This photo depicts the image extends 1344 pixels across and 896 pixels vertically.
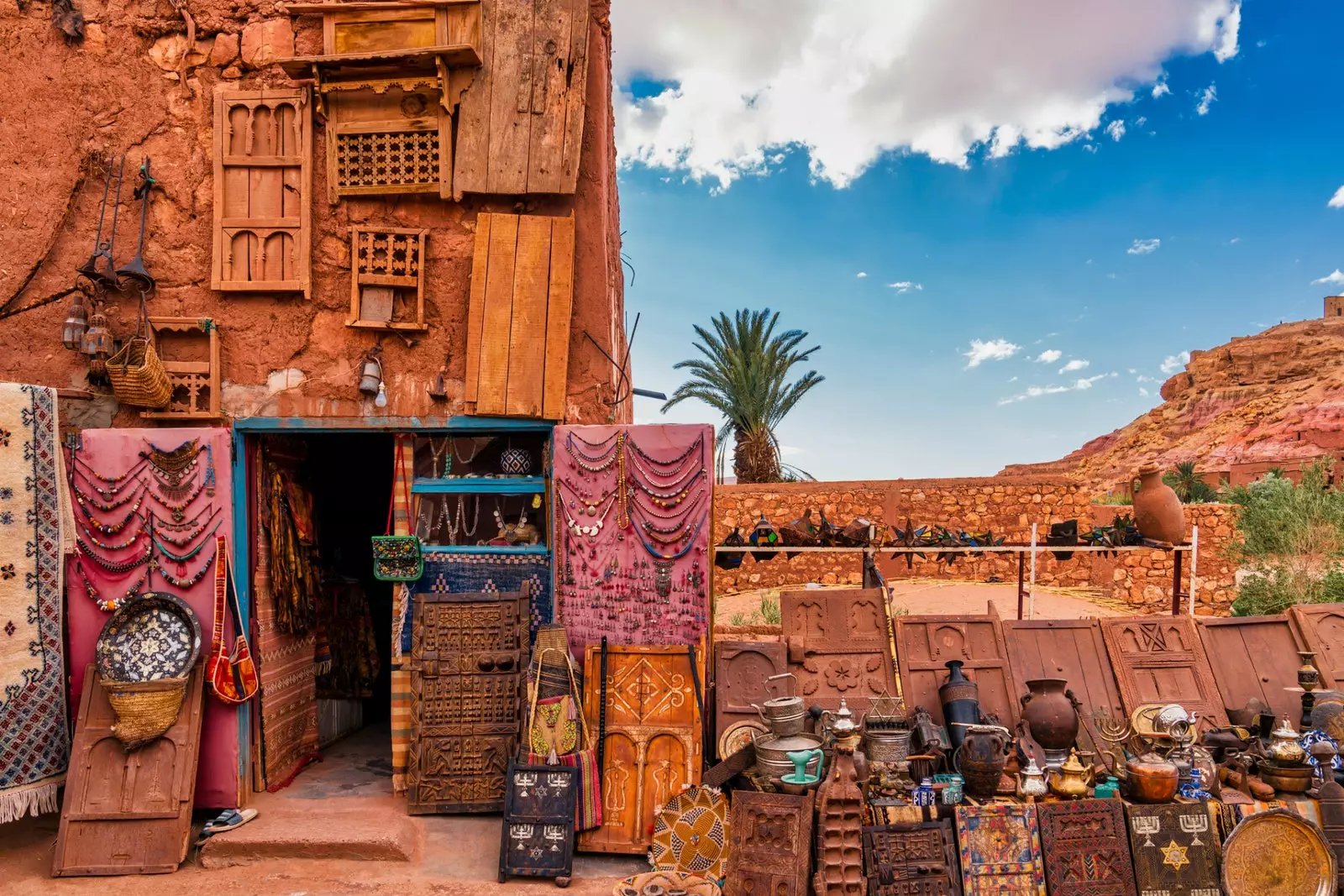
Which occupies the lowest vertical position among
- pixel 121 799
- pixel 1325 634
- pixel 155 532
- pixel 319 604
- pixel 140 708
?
pixel 121 799

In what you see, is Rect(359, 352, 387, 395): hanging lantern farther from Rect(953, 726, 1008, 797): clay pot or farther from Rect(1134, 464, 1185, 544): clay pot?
Rect(1134, 464, 1185, 544): clay pot

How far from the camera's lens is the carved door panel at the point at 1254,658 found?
5918 millimetres

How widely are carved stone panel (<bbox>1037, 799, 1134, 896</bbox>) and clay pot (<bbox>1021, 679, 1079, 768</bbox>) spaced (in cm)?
55

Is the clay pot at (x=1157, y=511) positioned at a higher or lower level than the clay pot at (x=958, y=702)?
higher

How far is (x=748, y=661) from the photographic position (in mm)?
5746

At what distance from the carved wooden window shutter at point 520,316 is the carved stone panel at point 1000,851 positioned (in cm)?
364

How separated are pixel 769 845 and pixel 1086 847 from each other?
1.76 meters

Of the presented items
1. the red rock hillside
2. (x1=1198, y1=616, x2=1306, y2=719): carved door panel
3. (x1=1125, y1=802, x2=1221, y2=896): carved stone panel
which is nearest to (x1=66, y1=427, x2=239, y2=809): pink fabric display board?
(x1=1125, y1=802, x2=1221, y2=896): carved stone panel

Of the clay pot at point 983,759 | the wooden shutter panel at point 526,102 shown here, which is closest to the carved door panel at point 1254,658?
the clay pot at point 983,759

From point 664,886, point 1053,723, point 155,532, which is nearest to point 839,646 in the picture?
point 1053,723

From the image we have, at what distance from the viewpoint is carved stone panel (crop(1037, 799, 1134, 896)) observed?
4.41 m

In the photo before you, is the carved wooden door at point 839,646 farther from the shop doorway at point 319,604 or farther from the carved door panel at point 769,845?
the shop doorway at point 319,604

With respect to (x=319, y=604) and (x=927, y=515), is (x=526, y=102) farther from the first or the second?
(x=927, y=515)

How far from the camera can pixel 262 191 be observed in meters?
5.93
